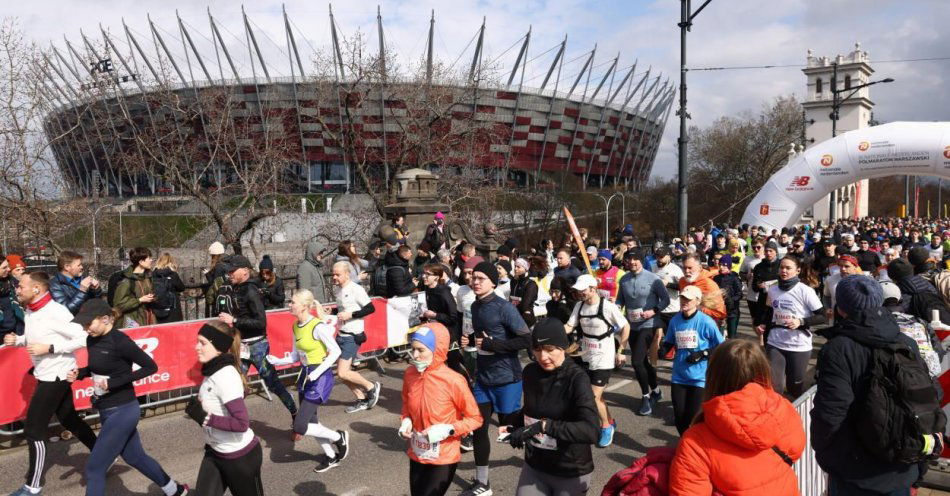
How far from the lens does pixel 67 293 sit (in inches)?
293

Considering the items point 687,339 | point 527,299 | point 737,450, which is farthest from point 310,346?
point 737,450

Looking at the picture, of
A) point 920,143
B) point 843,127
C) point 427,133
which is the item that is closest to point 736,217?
point 920,143

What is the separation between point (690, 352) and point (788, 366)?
5.16 feet

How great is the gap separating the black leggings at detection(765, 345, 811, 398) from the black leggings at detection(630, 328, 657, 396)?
4.14 ft

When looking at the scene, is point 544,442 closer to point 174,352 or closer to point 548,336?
point 548,336

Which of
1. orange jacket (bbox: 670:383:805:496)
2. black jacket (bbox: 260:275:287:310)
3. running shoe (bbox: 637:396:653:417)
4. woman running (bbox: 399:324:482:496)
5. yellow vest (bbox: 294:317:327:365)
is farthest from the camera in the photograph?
black jacket (bbox: 260:275:287:310)

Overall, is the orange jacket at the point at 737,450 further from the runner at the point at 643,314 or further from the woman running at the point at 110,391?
the runner at the point at 643,314

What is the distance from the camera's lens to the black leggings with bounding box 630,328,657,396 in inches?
288

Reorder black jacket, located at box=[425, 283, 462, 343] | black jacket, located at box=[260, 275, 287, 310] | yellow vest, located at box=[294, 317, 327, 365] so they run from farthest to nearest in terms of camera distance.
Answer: black jacket, located at box=[260, 275, 287, 310] → black jacket, located at box=[425, 283, 462, 343] → yellow vest, located at box=[294, 317, 327, 365]

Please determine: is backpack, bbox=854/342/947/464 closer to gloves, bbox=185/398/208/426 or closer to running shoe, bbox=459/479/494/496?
running shoe, bbox=459/479/494/496

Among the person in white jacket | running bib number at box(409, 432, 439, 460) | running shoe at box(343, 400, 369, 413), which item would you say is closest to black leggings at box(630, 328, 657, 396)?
running shoe at box(343, 400, 369, 413)

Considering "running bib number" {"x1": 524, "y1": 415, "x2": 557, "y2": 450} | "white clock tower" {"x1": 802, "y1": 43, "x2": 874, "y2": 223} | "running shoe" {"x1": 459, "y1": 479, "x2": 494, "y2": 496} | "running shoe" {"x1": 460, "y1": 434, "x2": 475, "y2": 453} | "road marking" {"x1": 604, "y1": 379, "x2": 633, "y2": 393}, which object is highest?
"white clock tower" {"x1": 802, "y1": 43, "x2": 874, "y2": 223}

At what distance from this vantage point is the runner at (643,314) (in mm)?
7328

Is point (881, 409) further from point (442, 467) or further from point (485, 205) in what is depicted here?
point (485, 205)
